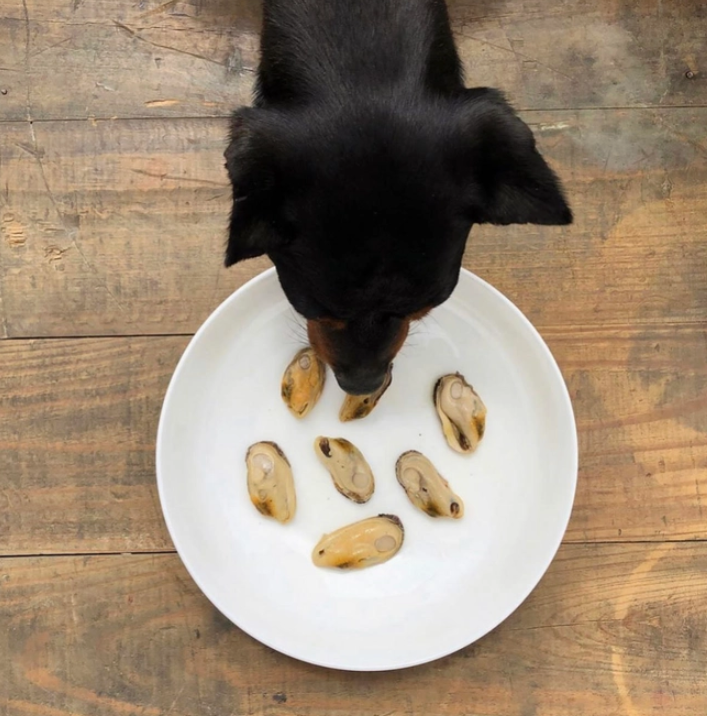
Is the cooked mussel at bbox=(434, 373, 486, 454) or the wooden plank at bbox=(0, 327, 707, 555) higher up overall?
the cooked mussel at bbox=(434, 373, 486, 454)

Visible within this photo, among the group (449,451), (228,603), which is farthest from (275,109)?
(228,603)

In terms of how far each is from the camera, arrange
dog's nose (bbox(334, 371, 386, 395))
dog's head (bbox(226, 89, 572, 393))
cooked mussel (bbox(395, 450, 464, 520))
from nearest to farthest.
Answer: dog's head (bbox(226, 89, 572, 393)), dog's nose (bbox(334, 371, 386, 395)), cooked mussel (bbox(395, 450, 464, 520))

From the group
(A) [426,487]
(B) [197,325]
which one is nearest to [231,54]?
(B) [197,325]

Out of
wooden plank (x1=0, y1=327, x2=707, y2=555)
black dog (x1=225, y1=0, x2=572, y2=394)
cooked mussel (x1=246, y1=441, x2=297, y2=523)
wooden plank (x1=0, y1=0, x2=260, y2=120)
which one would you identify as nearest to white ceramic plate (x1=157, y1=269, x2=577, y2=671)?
cooked mussel (x1=246, y1=441, x2=297, y2=523)

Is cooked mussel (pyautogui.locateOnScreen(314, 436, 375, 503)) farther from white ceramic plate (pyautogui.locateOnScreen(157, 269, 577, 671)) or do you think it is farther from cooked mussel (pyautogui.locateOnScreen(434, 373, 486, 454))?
cooked mussel (pyautogui.locateOnScreen(434, 373, 486, 454))

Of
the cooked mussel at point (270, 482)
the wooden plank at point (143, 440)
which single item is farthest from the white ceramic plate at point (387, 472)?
the wooden plank at point (143, 440)

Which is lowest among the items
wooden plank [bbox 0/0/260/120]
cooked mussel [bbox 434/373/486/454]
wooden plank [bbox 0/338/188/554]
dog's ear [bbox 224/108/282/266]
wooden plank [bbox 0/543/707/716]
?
wooden plank [bbox 0/543/707/716]

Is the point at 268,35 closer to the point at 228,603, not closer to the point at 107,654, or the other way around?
the point at 228,603

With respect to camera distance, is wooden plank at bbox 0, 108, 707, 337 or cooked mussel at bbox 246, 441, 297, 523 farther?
wooden plank at bbox 0, 108, 707, 337
